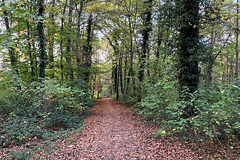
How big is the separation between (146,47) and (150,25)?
6.43ft

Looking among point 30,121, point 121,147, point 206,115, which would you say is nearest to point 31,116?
point 30,121

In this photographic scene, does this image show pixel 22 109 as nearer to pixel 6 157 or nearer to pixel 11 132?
pixel 11 132

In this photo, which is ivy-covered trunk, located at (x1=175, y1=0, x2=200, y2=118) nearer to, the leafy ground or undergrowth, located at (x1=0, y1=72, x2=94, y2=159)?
the leafy ground

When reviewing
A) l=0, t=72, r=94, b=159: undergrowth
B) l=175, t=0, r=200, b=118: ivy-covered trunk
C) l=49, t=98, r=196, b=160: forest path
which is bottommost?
l=49, t=98, r=196, b=160: forest path

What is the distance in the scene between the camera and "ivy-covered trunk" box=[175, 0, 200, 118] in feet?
20.8

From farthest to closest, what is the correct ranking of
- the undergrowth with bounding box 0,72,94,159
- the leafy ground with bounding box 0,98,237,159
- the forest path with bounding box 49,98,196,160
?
1. the undergrowth with bounding box 0,72,94,159
2. the forest path with bounding box 49,98,196,160
3. the leafy ground with bounding box 0,98,237,159

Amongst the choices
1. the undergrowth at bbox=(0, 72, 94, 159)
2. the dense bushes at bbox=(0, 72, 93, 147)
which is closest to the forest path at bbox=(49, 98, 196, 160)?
the undergrowth at bbox=(0, 72, 94, 159)

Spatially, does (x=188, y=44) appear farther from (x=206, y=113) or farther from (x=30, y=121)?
(x=30, y=121)

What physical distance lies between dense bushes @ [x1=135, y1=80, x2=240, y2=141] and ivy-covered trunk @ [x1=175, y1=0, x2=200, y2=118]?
2.18 ft

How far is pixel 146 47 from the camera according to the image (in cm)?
1316

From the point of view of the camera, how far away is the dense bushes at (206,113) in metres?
3.73

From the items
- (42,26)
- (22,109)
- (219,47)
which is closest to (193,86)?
(22,109)

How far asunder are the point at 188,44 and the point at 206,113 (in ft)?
12.2

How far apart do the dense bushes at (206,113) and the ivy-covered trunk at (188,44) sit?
0.66 m
